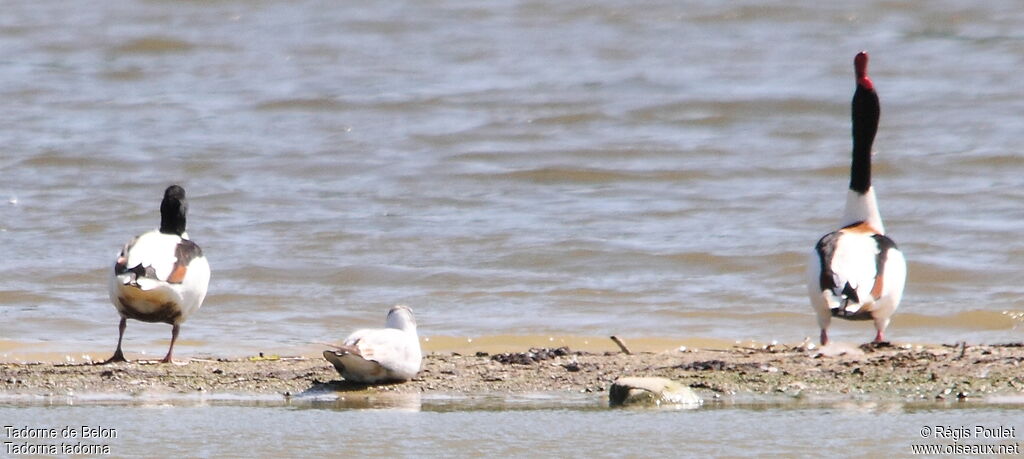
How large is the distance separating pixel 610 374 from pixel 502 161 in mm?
9253

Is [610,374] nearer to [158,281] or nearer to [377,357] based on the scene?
[377,357]

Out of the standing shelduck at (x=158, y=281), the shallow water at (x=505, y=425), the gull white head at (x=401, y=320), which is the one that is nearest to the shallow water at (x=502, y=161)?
the standing shelduck at (x=158, y=281)

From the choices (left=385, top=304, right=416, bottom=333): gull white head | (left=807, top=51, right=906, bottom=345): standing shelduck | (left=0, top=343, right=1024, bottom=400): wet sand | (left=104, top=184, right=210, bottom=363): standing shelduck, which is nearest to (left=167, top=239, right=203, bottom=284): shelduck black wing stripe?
(left=104, top=184, right=210, bottom=363): standing shelduck

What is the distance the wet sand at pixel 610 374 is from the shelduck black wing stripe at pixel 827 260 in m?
0.32

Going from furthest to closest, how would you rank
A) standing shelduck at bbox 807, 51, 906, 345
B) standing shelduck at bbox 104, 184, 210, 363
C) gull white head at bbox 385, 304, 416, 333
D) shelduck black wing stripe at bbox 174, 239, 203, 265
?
1. shelduck black wing stripe at bbox 174, 239, 203, 265
2. standing shelduck at bbox 104, 184, 210, 363
3. standing shelduck at bbox 807, 51, 906, 345
4. gull white head at bbox 385, 304, 416, 333

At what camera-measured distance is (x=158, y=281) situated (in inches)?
329

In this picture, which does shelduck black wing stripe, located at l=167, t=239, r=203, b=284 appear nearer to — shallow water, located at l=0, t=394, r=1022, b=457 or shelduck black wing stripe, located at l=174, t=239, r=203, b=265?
shelduck black wing stripe, located at l=174, t=239, r=203, b=265

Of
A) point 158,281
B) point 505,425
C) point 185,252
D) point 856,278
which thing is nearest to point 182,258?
point 185,252

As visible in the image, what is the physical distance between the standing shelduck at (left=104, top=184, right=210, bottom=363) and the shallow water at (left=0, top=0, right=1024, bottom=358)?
732 mm

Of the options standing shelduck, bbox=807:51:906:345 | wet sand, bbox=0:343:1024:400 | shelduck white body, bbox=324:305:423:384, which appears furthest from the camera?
standing shelduck, bbox=807:51:906:345

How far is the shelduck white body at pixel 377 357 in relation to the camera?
6941 millimetres

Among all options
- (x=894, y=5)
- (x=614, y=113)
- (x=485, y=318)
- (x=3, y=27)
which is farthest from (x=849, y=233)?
(x=3, y=27)

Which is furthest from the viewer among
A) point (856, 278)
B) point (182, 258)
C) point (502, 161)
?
point (502, 161)

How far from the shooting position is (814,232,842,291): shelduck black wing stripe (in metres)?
7.84
